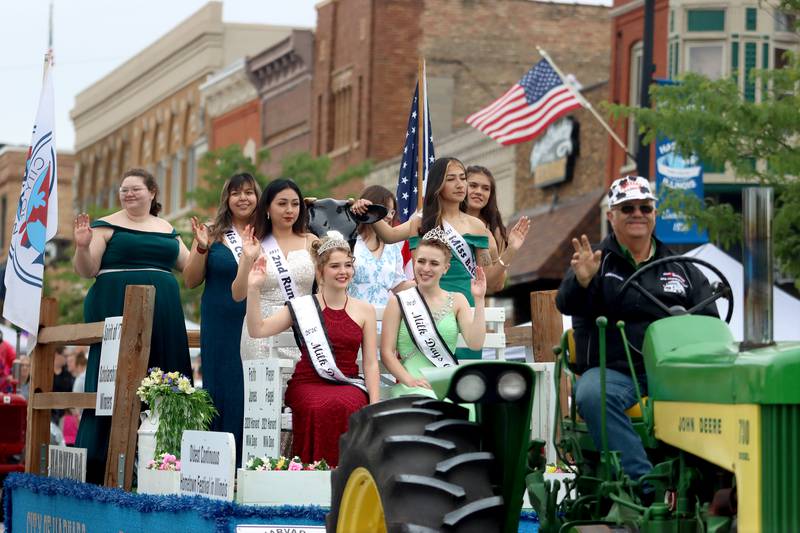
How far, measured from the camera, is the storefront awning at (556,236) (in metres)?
39.3

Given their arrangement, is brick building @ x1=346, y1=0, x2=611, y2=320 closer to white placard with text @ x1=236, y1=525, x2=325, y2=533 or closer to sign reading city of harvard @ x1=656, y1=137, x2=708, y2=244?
sign reading city of harvard @ x1=656, y1=137, x2=708, y2=244

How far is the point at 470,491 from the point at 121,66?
2707 inches

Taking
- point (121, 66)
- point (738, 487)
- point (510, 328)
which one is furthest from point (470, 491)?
point (121, 66)

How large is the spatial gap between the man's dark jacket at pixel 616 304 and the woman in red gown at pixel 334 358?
246cm

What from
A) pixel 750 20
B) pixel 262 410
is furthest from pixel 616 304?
pixel 750 20

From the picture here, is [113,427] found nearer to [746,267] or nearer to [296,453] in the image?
[296,453]

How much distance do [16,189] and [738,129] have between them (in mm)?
58301

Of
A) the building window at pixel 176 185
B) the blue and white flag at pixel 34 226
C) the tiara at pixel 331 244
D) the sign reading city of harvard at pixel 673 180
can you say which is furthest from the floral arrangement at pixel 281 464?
the building window at pixel 176 185

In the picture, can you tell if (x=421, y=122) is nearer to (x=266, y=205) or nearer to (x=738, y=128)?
(x=266, y=205)

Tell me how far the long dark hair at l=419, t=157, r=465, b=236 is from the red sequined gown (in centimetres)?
125

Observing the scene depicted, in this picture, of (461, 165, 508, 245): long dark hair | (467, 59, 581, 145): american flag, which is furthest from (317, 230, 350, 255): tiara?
(467, 59, 581, 145): american flag

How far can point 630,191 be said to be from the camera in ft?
28.2

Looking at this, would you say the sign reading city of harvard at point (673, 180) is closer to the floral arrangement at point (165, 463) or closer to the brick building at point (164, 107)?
the floral arrangement at point (165, 463)

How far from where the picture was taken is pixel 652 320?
8.45 meters
